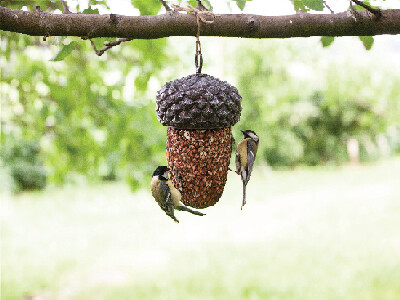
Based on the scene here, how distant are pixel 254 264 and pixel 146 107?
11.4 feet

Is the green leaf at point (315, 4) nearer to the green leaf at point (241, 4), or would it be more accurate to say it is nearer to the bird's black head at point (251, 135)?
the green leaf at point (241, 4)

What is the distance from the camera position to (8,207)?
10289 millimetres

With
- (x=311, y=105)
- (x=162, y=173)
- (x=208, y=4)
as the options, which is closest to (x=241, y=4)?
(x=208, y=4)

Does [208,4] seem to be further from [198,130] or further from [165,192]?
[165,192]

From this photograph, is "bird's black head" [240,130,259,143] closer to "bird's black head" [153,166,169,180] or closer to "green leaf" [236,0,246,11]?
"bird's black head" [153,166,169,180]

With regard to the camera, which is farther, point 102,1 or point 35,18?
point 102,1

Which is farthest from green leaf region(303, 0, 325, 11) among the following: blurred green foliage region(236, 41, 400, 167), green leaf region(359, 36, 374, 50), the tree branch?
blurred green foliage region(236, 41, 400, 167)

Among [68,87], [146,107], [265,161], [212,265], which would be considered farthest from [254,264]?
[265,161]

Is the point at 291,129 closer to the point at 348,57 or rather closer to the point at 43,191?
the point at 348,57

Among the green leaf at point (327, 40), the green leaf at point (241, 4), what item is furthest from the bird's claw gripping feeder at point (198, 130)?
the green leaf at point (327, 40)

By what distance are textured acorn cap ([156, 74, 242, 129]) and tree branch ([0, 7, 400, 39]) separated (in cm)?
17

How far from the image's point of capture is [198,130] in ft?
4.66

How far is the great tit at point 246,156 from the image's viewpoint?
150cm

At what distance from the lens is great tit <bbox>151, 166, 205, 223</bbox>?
4.58 ft
